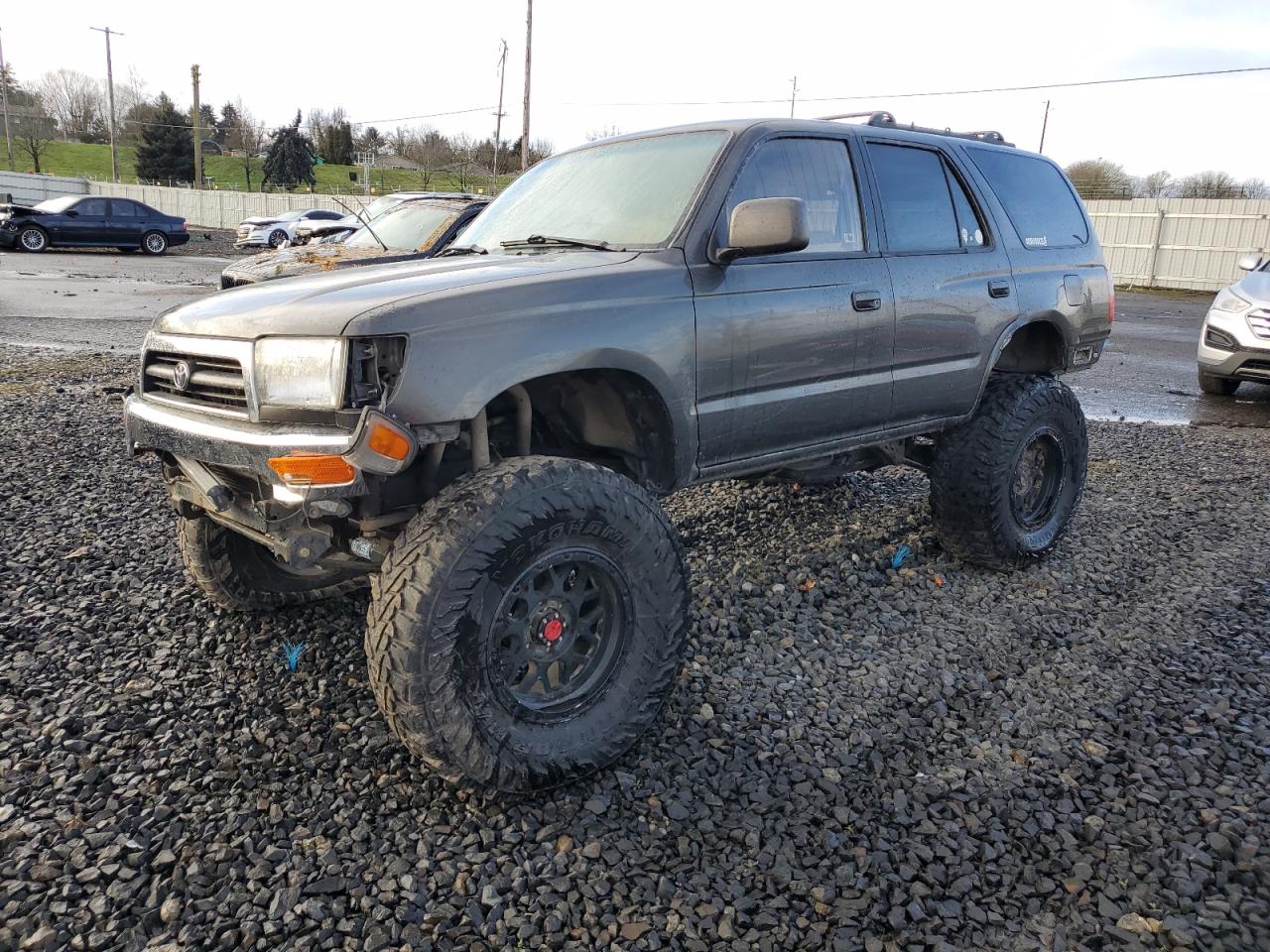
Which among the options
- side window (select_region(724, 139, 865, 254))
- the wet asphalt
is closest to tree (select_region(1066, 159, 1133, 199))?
the wet asphalt

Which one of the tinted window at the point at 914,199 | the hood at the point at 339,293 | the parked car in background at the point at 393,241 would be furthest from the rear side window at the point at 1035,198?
the parked car in background at the point at 393,241

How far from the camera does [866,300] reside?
144 inches

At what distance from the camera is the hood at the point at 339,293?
100 inches

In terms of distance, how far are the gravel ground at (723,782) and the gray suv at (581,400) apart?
11.8 inches

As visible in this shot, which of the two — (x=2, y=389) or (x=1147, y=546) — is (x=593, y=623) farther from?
(x=2, y=389)

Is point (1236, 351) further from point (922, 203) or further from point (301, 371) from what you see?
point (301, 371)

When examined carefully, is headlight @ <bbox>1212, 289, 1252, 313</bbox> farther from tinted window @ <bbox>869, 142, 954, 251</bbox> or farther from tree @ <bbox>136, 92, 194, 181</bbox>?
tree @ <bbox>136, 92, 194, 181</bbox>

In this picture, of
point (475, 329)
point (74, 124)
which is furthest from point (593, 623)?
point (74, 124)

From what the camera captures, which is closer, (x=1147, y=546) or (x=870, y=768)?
(x=870, y=768)

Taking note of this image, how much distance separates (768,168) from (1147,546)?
10.3 ft

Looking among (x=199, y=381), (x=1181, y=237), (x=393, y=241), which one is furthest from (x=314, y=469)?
(x=1181, y=237)

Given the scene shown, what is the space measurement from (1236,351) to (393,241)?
9.07 metres

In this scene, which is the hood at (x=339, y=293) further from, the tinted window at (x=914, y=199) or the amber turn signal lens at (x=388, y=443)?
the tinted window at (x=914, y=199)

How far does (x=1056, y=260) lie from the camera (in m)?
4.70
